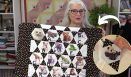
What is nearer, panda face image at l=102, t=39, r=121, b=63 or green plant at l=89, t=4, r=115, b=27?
panda face image at l=102, t=39, r=121, b=63

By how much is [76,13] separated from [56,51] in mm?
443

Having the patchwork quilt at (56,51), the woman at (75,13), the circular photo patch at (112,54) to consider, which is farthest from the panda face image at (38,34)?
the circular photo patch at (112,54)

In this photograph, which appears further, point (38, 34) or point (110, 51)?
point (38, 34)

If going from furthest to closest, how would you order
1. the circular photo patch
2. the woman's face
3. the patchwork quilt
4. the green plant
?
the green plant → the woman's face → the patchwork quilt → the circular photo patch

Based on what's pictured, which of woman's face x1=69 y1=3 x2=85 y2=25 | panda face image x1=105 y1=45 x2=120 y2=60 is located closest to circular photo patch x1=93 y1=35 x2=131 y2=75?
panda face image x1=105 y1=45 x2=120 y2=60

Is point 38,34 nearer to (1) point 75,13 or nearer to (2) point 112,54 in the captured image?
(1) point 75,13

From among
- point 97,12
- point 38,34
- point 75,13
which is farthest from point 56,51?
point 97,12

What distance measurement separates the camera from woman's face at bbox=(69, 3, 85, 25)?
2303 mm

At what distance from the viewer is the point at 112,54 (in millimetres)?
1989

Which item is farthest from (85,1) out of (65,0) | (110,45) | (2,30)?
(2,30)

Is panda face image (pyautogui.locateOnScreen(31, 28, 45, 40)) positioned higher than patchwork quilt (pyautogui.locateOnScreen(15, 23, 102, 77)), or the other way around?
panda face image (pyautogui.locateOnScreen(31, 28, 45, 40))

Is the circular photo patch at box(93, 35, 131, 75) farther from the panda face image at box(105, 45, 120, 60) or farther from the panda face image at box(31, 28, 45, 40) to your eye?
the panda face image at box(31, 28, 45, 40)

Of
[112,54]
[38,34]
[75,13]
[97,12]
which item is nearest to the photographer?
[112,54]

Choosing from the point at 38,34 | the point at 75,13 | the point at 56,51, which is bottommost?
the point at 56,51
